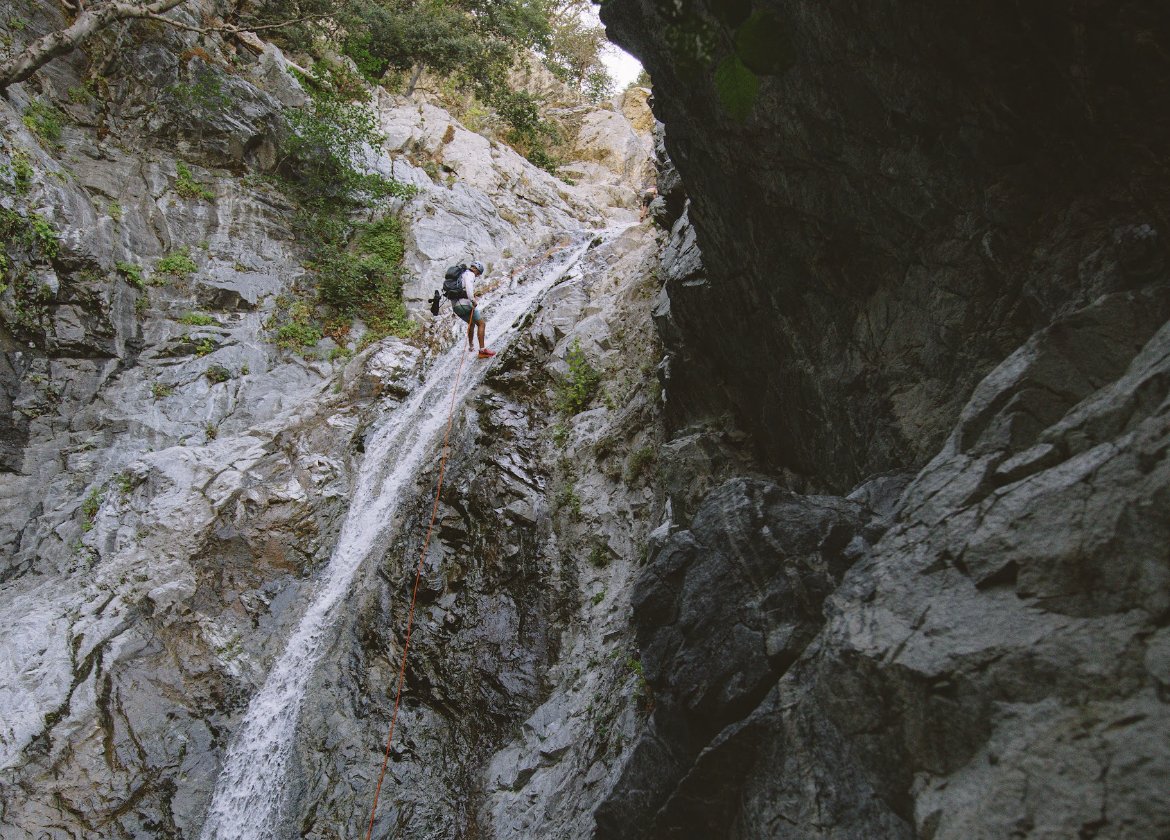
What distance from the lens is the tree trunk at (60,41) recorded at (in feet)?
35.4

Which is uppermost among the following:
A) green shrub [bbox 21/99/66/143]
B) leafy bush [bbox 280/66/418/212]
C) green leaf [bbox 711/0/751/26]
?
→ leafy bush [bbox 280/66/418/212]

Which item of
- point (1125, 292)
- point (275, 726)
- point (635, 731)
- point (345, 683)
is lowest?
point (275, 726)

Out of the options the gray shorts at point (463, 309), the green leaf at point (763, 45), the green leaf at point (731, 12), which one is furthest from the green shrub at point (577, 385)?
the green leaf at point (763, 45)

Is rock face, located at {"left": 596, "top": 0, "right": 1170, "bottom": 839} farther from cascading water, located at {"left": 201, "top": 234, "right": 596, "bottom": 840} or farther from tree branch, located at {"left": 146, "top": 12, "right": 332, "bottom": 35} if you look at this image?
tree branch, located at {"left": 146, "top": 12, "right": 332, "bottom": 35}

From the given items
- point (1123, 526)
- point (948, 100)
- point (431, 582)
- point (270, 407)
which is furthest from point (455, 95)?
point (1123, 526)

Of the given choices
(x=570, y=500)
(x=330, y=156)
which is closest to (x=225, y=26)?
(x=330, y=156)

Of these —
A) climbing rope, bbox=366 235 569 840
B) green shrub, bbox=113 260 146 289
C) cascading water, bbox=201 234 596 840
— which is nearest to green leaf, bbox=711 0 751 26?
climbing rope, bbox=366 235 569 840

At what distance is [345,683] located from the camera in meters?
7.00

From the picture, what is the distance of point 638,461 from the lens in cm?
766

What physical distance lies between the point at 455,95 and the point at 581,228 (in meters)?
7.63

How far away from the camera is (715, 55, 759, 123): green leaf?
134 cm

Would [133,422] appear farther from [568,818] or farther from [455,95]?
[455,95]

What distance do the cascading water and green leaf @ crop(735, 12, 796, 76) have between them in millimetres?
7615

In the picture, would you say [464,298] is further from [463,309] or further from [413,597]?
[413,597]
